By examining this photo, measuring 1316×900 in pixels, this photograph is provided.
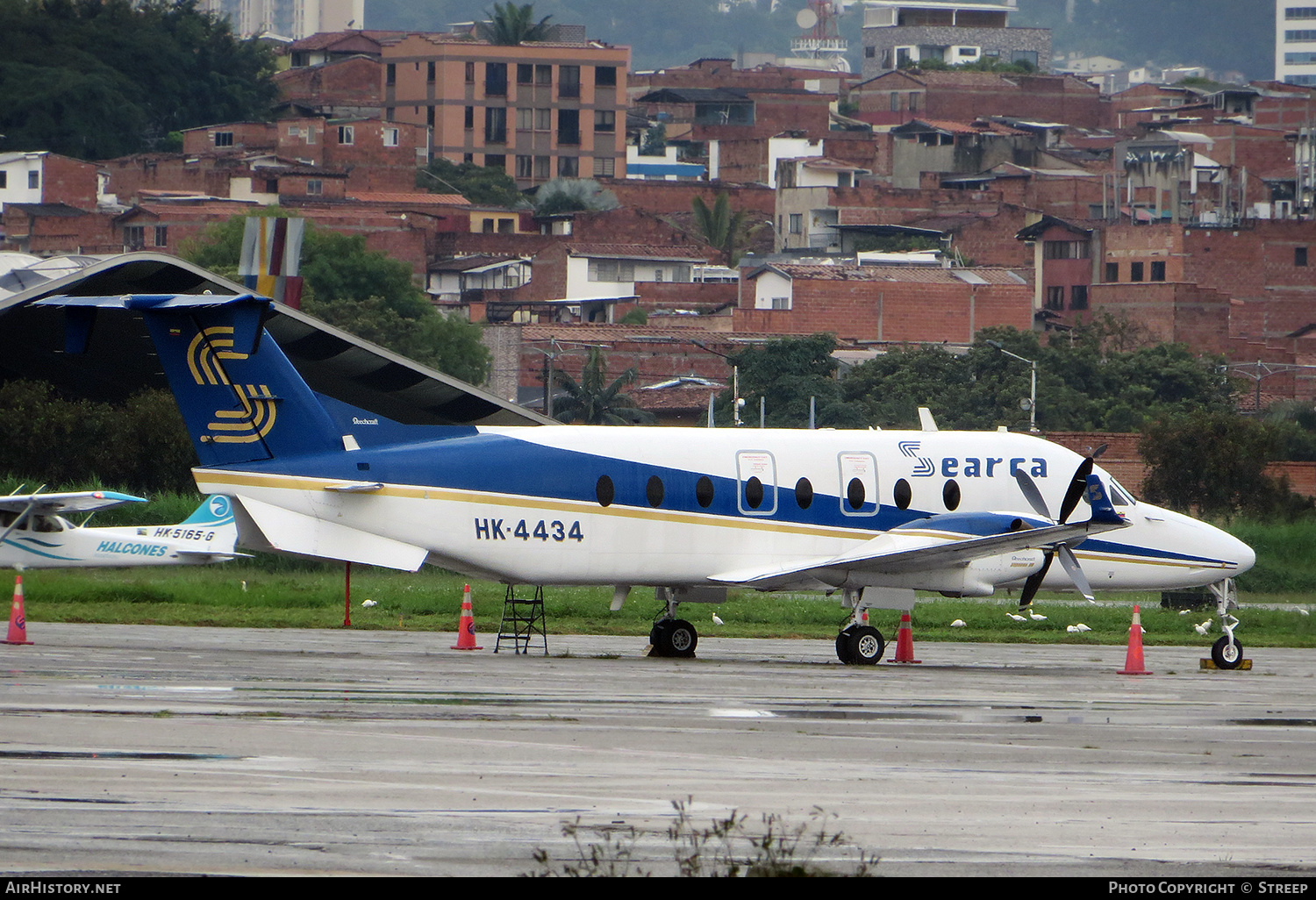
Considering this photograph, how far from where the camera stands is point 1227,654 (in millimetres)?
24844

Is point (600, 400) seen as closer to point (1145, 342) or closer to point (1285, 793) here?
point (1145, 342)

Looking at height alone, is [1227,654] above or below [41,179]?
below

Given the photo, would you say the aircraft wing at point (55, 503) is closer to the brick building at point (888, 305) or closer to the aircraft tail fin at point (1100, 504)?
the aircraft tail fin at point (1100, 504)

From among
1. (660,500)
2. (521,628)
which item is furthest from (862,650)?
(521,628)

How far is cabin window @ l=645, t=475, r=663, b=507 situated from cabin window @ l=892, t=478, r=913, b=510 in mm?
3185

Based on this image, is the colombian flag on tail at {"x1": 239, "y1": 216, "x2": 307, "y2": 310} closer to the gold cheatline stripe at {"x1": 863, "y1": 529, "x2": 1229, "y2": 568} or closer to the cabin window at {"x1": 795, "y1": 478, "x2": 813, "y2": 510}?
the cabin window at {"x1": 795, "y1": 478, "x2": 813, "y2": 510}

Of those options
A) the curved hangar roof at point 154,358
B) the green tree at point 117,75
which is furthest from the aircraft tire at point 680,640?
the green tree at point 117,75

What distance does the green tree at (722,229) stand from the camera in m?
148

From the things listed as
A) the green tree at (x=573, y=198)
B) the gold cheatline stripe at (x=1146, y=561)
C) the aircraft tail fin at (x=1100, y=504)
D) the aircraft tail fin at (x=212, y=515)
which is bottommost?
the aircraft tail fin at (x=212, y=515)

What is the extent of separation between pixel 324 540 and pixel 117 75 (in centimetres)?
13273

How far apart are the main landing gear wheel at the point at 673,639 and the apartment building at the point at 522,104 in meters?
151

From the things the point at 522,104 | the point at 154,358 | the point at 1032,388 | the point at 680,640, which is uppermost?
the point at 522,104

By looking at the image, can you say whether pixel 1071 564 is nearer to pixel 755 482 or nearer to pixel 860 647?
pixel 860 647

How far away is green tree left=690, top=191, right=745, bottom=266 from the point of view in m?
148
